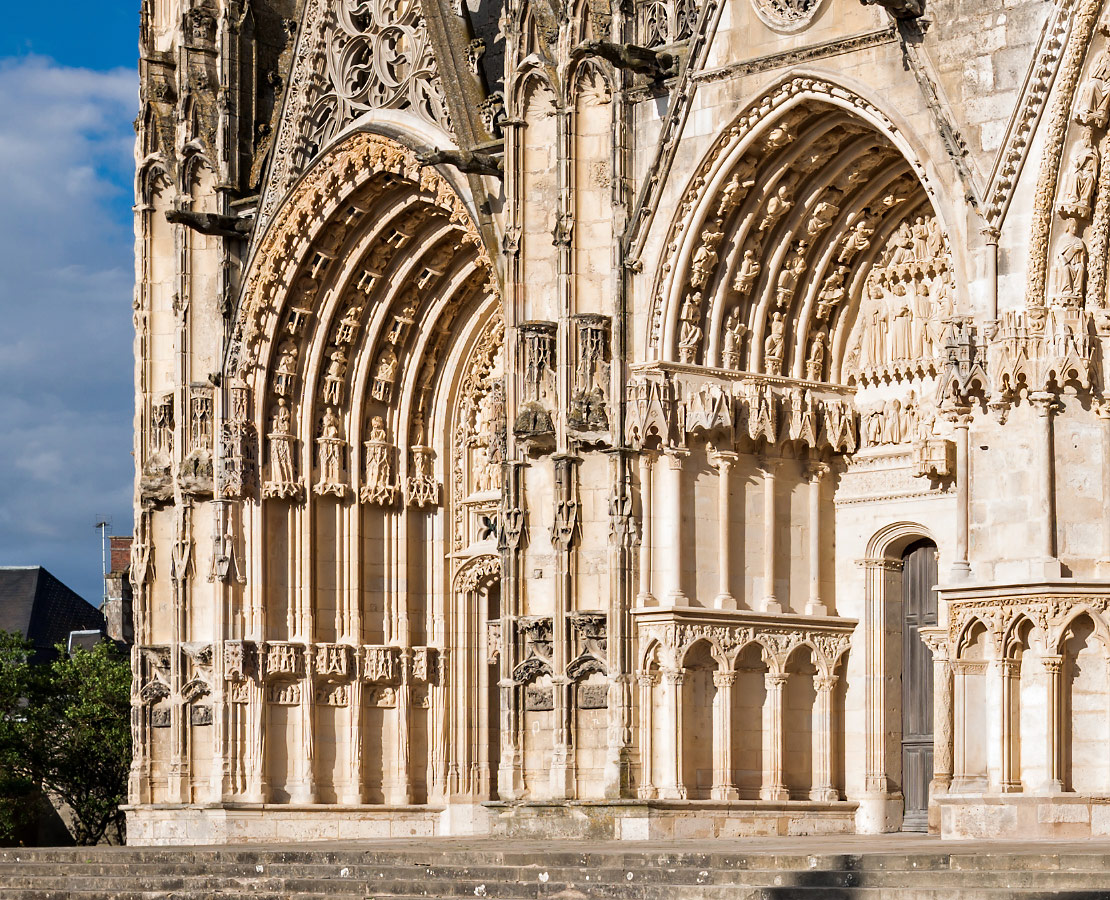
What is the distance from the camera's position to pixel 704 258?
2361cm

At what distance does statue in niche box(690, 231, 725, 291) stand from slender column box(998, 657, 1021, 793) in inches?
212

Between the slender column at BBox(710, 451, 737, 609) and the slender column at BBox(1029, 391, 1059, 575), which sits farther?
the slender column at BBox(710, 451, 737, 609)

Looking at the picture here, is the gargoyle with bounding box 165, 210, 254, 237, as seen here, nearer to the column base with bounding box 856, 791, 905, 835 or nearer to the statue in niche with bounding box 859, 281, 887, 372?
the statue in niche with bounding box 859, 281, 887, 372

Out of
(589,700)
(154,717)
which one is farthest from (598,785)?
(154,717)

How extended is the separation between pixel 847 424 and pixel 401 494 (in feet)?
21.8

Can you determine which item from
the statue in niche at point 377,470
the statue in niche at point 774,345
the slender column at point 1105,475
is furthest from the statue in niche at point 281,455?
the slender column at point 1105,475

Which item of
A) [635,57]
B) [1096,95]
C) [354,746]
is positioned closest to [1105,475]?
[1096,95]

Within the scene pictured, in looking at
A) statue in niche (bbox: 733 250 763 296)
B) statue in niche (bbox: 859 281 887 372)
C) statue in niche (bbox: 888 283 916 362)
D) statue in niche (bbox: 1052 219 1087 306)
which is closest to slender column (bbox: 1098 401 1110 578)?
statue in niche (bbox: 1052 219 1087 306)

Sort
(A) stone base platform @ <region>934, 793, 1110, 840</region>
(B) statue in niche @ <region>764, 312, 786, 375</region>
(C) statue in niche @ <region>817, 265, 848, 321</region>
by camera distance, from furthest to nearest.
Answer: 1. (C) statue in niche @ <region>817, 265, 848, 321</region>
2. (B) statue in niche @ <region>764, 312, 786, 375</region>
3. (A) stone base platform @ <region>934, 793, 1110, 840</region>

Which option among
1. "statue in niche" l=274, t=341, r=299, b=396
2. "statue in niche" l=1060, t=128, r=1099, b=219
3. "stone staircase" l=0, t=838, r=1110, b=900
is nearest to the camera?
"stone staircase" l=0, t=838, r=1110, b=900

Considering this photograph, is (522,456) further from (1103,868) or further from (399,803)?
(1103,868)

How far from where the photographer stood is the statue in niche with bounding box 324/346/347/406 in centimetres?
2891

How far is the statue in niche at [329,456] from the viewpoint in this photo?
2894cm

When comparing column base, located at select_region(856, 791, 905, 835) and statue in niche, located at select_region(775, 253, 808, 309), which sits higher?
statue in niche, located at select_region(775, 253, 808, 309)
